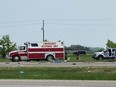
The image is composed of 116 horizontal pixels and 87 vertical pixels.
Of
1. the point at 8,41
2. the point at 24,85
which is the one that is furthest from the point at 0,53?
the point at 24,85

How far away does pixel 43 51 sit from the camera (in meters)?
51.3

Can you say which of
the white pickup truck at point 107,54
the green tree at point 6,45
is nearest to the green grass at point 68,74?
the white pickup truck at point 107,54

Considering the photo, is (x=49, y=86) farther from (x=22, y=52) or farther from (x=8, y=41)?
(x=8, y=41)

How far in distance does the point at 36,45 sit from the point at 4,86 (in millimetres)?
36191

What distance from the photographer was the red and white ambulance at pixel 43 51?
5125 cm

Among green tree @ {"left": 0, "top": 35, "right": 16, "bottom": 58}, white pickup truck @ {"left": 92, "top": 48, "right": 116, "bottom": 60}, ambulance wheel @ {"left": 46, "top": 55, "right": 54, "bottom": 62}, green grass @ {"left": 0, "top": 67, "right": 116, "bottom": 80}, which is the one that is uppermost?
green tree @ {"left": 0, "top": 35, "right": 16, "bottom": 58}

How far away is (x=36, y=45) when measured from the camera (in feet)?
169

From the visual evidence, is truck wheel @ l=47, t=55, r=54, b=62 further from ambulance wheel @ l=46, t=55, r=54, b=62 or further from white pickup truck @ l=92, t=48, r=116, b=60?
white pickup truck @ l=92, t=48, r=116, b=60

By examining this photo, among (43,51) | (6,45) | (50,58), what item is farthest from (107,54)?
(6,45)

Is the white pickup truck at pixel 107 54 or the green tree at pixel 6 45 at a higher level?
the green tree at pixel 6 45

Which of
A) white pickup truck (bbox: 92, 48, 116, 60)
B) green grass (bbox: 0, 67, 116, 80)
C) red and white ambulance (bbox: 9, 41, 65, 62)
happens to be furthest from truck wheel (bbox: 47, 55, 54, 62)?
green grass (bbox: 0, 67, 116, 80)

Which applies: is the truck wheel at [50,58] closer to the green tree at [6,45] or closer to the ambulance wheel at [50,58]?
the ambulance wheel at [50,58]

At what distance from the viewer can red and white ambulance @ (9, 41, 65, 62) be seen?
51.2 m

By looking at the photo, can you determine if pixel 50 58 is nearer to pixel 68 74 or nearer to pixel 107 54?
pixel 107 54
